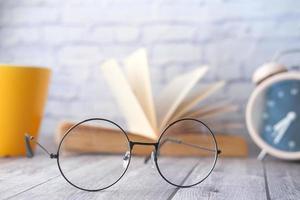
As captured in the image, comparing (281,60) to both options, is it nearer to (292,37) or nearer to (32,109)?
(292,37)

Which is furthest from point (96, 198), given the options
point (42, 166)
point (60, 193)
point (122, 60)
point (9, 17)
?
point (9, 17)

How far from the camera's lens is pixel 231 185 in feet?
2.21

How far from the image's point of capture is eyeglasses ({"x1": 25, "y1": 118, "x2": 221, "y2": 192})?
664mm

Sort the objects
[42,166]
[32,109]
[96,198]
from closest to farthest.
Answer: [96,198] < [42,166] < [32,109]

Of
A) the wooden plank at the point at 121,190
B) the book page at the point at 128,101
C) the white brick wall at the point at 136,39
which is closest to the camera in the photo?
the wooden plank at the point at 121,190

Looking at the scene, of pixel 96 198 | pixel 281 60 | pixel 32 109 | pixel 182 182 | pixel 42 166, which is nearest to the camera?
pixel 96 198

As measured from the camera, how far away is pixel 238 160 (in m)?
0.96

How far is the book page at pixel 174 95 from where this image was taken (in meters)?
0.93

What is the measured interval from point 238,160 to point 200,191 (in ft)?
1.15

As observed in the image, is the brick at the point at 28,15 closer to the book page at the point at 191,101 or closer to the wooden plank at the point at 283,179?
the book page at the point at 191,101

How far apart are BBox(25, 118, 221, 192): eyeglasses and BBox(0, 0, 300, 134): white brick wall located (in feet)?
0.71

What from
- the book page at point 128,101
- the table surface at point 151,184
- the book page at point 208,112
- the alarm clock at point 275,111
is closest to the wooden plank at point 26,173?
the table surface at point 151,184

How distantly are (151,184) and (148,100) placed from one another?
0.90 feet

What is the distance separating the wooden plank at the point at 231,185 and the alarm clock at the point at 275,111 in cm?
9
